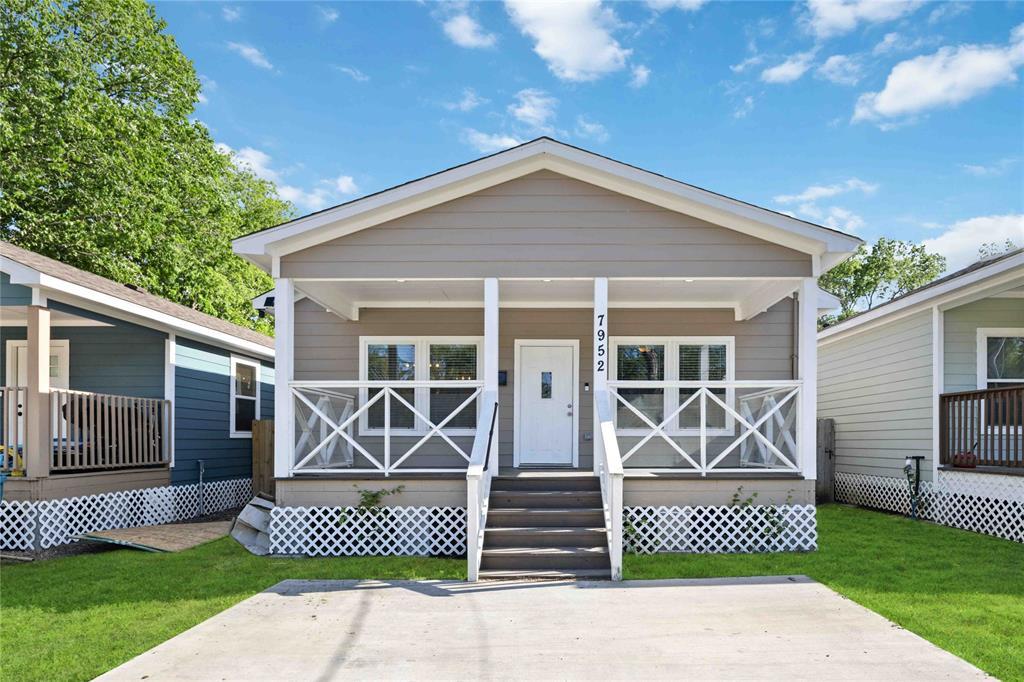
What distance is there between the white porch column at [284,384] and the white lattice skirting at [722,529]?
389 cm

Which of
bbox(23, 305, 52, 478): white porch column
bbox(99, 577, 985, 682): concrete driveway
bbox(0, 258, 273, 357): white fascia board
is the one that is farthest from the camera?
bbox(23, 305, 52, 478): white porch column

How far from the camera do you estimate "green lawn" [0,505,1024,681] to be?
4852mm

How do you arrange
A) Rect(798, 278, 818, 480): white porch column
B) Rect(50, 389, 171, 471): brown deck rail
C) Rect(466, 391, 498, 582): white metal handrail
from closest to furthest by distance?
Rect(466, 391, 498, 582): white metal handrail → Rect(798, 278, 818, 480): white porch column → Rect(50, 389, 171, 471): brown deck rail

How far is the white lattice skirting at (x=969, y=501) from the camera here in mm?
8680

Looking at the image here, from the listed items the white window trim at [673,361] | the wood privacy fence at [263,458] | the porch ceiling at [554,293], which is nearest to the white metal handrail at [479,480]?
the porch ceiling at [554,293]

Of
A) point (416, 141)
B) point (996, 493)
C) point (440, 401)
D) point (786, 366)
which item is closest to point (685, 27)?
point (786, 366)

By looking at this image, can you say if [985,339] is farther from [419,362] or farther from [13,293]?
[13,293]

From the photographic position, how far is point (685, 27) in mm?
→ 14086

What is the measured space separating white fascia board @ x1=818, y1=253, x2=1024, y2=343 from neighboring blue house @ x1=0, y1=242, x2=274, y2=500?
10.9m

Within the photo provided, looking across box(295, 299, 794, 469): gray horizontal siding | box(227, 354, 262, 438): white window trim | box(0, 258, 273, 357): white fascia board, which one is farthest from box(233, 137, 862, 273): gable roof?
box(227, 354, 262, 438): white window trim

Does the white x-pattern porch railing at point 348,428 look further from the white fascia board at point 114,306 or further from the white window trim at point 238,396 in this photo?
the white window trim at point 238,396

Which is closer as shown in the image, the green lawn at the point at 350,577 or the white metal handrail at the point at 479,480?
the green lawn at the point at 350,577

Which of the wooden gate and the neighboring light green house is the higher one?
the neighboring light green house

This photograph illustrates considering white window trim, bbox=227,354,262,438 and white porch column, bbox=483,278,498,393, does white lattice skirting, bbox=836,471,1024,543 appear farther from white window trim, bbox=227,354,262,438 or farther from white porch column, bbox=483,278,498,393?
white window trim, bbox=227,354,262,438
